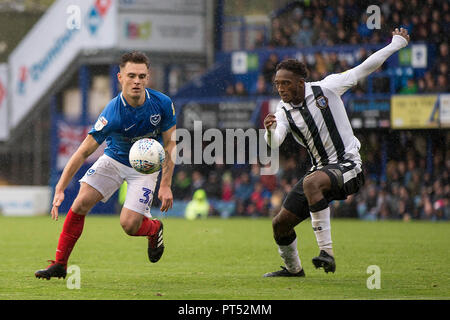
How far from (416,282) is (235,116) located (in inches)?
605

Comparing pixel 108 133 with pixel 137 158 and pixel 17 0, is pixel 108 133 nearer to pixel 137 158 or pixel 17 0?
pixel 137 158

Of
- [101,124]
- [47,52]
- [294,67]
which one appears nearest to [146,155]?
[101,124]

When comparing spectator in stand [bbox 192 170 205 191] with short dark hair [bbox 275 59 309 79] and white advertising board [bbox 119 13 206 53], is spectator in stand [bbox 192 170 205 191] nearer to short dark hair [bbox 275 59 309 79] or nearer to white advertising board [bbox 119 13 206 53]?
white advertising board [bbox 119 13 206 53]

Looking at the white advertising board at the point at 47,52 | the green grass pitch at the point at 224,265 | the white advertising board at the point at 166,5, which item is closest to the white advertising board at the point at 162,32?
the white advertising board at the point at 166,5

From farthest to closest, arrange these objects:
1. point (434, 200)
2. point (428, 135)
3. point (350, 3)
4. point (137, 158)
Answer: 1. point (350, 3)
2. point (428, 135)
3. point (434, 200)
4. point (137, 158)

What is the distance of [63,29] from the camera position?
27531 millimetres

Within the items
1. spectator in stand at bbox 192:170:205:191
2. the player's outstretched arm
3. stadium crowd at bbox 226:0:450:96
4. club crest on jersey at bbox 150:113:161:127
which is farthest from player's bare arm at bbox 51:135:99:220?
spectator in stand at bbox 192:170:205:191

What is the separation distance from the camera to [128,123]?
775 cm

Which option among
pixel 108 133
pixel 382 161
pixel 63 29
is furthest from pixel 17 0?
pixel 108 133

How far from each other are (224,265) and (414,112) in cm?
1191

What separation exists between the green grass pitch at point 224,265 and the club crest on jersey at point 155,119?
1.44 meters

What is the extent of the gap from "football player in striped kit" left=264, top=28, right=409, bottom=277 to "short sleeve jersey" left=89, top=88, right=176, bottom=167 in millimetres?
980

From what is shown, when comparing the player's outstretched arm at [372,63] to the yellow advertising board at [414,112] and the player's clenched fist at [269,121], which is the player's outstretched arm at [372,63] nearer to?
the player's clenched fist at [269,121]

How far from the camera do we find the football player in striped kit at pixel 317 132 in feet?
25.5
